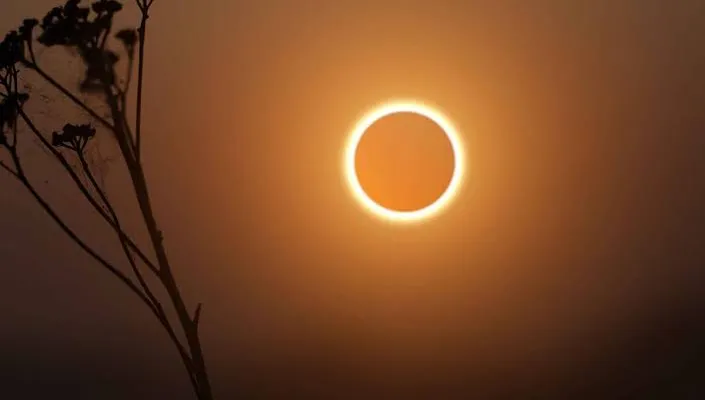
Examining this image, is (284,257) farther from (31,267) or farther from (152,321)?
(31,267)

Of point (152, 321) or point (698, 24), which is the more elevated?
point (698, 24)

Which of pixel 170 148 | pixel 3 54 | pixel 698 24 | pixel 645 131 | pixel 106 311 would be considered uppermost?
pixel 698 24

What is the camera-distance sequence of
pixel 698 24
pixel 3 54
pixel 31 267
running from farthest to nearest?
pixel 31 267
pixel 698 24
pixel 3 54

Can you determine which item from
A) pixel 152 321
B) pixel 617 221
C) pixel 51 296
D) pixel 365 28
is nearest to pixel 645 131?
pixel 617 221

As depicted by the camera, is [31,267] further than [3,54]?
Yes

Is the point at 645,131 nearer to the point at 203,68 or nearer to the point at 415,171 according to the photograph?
the point at 415,171

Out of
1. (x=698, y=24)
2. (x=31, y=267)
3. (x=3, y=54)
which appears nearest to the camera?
(x=3, y=54)

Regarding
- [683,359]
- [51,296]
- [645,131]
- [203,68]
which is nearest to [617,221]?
[645,131]
